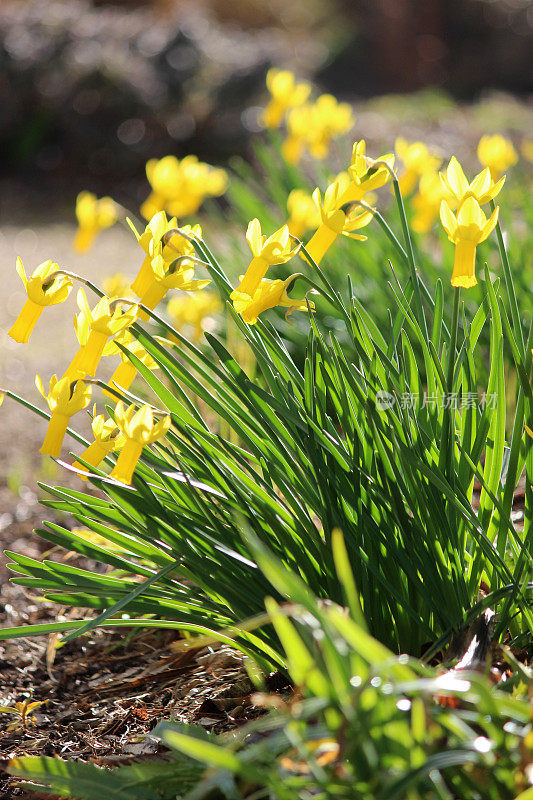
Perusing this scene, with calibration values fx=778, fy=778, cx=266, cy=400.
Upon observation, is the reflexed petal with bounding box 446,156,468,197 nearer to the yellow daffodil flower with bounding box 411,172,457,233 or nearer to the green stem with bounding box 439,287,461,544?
the green stem with bounding box 439,287,461,544

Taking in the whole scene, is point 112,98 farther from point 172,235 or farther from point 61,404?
point 61,404

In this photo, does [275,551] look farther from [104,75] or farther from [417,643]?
[104,75]

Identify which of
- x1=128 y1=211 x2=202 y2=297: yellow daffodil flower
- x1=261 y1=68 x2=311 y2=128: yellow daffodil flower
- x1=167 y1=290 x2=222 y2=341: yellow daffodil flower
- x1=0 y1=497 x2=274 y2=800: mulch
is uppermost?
x1=261 y1=68 x2=311 y2=128: yellow daffodil flower

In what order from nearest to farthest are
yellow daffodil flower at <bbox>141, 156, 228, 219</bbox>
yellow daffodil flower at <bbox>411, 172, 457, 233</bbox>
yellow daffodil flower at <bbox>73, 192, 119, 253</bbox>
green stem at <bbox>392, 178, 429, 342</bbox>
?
green stem at <bbox>392, 178, 429, 342</bbox>, yellow daffodil flower at <bbox>73, 192, 119, 253</bbox>, yellow daffodil flower at <bbox>141, 156, 228, 219</bbox>, yellow daffodil flower at <bbox>411, 172, 457, 233</bbox>

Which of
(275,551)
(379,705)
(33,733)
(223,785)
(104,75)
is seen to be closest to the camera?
(379,705)

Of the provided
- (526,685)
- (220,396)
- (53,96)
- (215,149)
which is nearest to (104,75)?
(53,96)

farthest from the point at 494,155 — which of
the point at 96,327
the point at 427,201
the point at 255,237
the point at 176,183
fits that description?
the point at 96,327

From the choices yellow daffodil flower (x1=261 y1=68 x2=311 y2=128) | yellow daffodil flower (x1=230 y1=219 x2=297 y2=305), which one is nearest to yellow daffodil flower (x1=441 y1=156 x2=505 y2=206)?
yellow daffodil flower (x1=230 y1=219 x2=297 y2=305)
